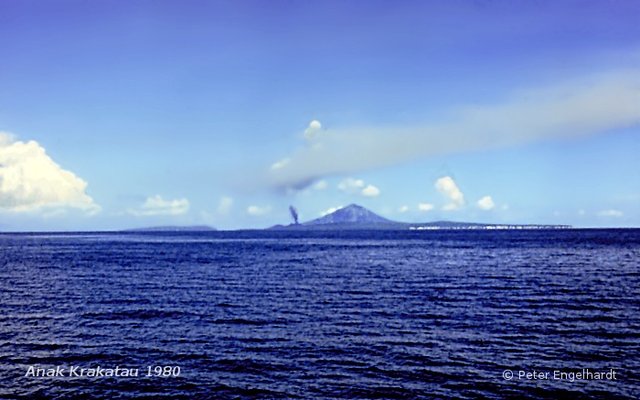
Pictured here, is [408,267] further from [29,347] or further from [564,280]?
[29,347]

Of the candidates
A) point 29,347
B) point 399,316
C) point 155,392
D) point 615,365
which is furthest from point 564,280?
point 29,347

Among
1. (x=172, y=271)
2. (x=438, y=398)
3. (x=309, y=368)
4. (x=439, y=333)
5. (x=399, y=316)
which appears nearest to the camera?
(x=438, y=398)

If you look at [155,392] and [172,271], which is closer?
[155,392]

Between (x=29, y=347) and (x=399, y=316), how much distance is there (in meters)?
28.3

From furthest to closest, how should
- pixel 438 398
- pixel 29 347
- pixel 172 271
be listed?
pixel 172 271
pixel 29 347
pixel 438 398

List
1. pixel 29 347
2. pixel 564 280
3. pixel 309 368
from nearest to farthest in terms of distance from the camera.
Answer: pixel 309 368
pixel 29 347
pixel 564 280

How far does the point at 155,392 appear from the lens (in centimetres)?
2553

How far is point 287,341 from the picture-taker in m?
34.6

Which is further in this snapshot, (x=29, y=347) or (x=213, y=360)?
(x=29, y=347)

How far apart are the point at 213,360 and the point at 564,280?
53.0m

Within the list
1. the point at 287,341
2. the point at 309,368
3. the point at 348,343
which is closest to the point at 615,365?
the point at 348,343

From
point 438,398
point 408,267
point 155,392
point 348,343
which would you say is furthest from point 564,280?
point 155,392

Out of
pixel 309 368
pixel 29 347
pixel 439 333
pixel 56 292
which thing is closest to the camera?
pixel 309 368

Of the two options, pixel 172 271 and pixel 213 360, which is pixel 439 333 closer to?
pixel 213 360
